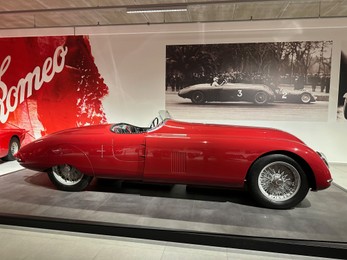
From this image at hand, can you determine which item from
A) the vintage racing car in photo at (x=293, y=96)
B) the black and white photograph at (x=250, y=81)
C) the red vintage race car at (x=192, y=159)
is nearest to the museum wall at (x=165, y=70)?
the black and white photograph at (x=250, y=81)

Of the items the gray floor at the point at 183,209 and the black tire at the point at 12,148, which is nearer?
the gray floor at the point at 183,209

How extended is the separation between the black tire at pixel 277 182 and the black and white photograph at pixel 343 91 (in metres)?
3.47

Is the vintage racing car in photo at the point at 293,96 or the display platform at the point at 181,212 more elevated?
the vintage racing car in photo at the point at 293,96

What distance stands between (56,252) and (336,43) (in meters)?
5.97

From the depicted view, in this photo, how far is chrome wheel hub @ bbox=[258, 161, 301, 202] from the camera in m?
2.80

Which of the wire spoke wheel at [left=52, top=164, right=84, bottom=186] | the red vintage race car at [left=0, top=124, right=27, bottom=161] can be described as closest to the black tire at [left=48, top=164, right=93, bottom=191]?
the wire spoke wheel at [left=52, top=164, right=84, bottom=186]

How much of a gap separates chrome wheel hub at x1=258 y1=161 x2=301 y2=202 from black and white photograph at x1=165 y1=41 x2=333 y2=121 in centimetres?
301

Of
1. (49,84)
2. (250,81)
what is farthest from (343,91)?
(49,84)

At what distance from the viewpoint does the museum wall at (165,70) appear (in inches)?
213

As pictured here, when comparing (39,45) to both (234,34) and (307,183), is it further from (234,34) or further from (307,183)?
(307,183)

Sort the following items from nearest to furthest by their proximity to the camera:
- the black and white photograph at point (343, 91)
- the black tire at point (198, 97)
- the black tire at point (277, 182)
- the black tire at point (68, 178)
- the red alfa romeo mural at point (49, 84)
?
the black tire at point (277, 182)
the black tire at point (68, 178)
the black and white photograph at point (343, 91)
the black tire at point (198, 97)
the red alfa romeo mural at point (49, 84)

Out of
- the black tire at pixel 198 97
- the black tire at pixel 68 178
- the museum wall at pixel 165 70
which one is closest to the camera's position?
the black tire at pixel 68 178

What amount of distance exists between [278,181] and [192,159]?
37.5 inches

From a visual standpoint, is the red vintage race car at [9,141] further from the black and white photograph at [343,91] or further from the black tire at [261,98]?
the black and white photograph at [343,91]
